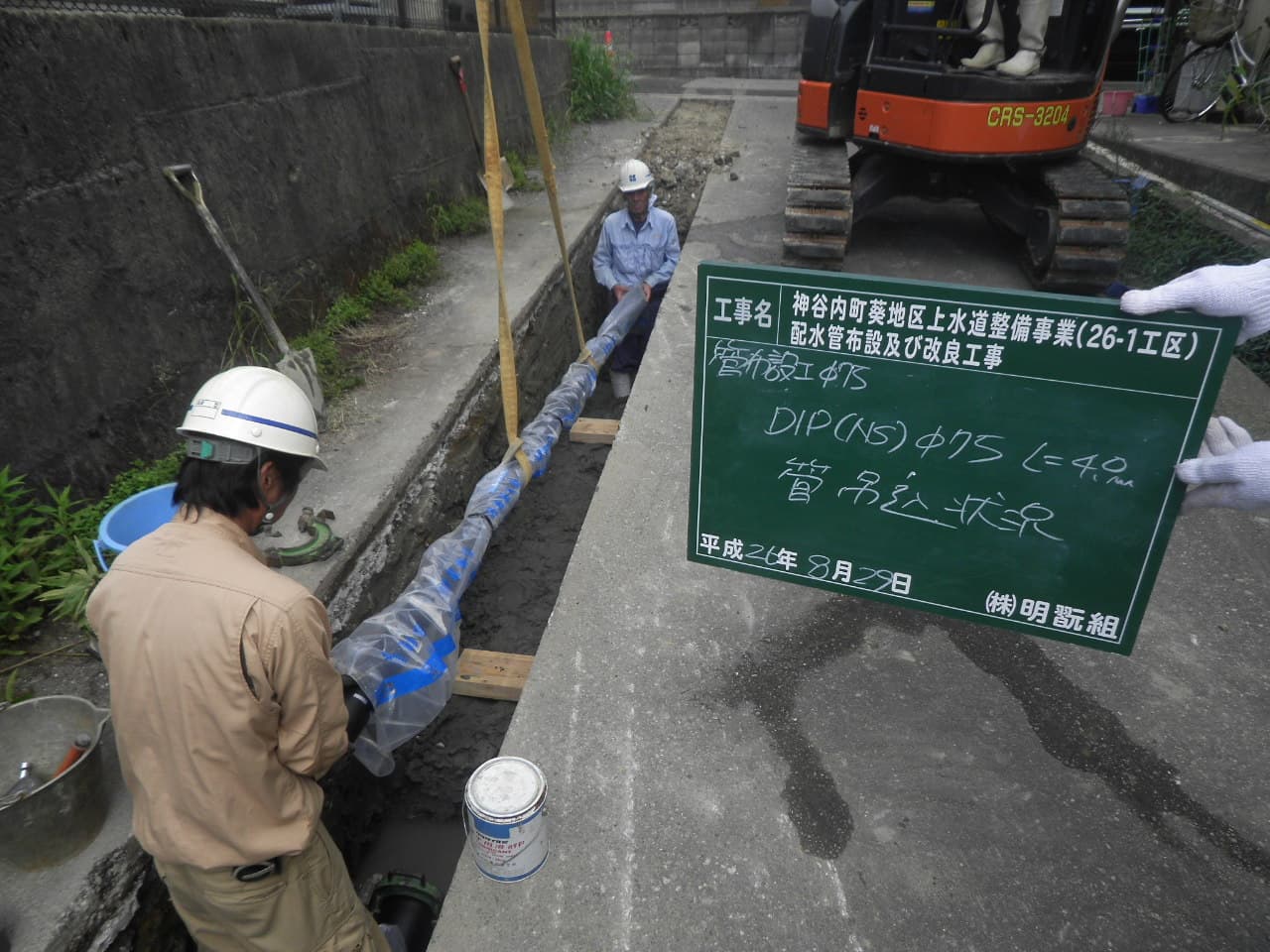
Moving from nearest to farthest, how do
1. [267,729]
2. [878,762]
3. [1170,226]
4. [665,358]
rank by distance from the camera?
[267,729] < [878,762] < [665,358] < [1170,226]

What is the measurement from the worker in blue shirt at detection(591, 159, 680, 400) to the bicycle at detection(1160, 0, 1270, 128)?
6916mm

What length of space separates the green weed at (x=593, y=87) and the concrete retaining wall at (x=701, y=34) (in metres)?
6.46

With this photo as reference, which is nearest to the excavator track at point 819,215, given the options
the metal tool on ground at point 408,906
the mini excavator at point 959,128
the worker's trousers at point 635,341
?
the mini excavator at point 959,128

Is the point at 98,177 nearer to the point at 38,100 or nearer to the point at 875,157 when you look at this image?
the point at 38,100

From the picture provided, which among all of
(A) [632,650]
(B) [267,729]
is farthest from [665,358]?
(B) [267,729]

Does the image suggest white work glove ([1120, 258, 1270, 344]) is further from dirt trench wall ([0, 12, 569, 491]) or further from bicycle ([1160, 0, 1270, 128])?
bicycle ([1160, 0, 1270, 128])

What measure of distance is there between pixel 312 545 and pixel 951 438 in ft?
9.25

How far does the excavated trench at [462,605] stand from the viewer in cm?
335

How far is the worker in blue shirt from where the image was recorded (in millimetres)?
6809

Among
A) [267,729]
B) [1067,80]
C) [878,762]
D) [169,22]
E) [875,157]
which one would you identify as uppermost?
[169,22]

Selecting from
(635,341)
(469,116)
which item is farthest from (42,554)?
(469,116)

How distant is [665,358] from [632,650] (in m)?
2.68

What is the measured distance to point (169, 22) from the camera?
13.7ft

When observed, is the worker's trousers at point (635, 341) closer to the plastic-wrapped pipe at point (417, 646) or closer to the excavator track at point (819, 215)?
the excavator track at point (819, 215)
